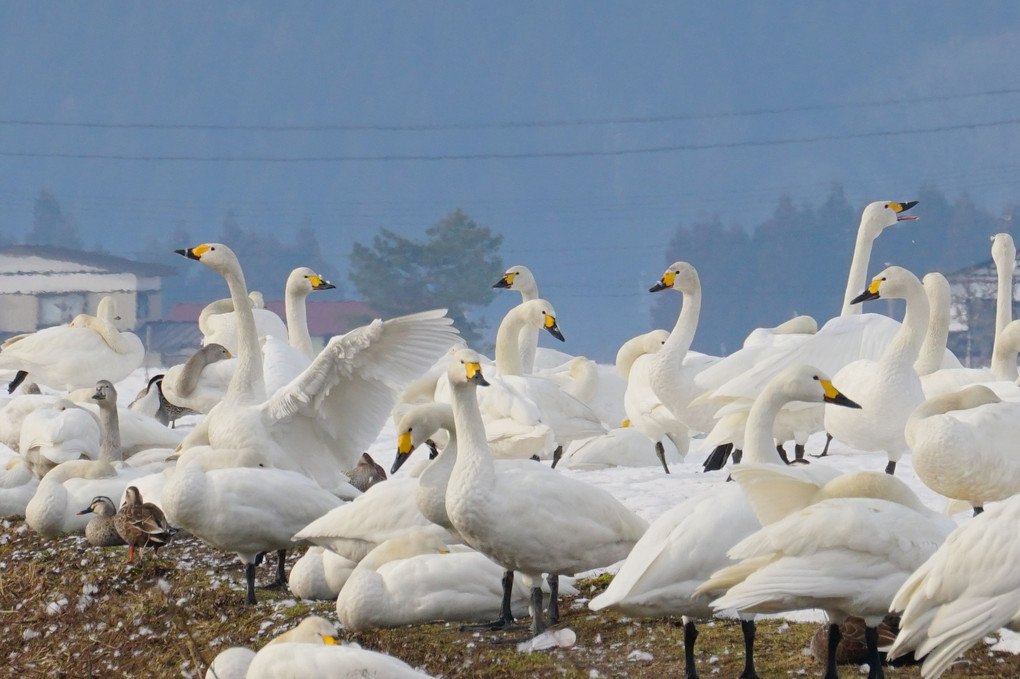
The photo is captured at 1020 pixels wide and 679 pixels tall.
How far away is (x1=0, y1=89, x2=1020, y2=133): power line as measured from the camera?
147625 millimetres

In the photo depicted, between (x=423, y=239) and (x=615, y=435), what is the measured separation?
140873 millimetres

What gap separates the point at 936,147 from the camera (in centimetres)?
15388

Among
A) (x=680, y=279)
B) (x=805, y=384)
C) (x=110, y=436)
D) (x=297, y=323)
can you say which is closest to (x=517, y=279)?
(x=297, y=323)

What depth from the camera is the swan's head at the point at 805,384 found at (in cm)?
512

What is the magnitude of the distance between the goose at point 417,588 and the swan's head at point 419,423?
41 centimetres

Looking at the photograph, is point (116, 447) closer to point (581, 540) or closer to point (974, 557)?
point (581, 540)

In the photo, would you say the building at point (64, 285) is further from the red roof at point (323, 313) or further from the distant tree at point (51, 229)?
the distant tree at point (51, 229)

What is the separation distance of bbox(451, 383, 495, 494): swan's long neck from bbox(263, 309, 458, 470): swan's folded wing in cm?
138

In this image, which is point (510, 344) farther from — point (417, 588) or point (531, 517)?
point (531, 517)

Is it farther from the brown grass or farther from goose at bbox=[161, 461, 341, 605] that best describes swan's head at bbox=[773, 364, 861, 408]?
goose at bbox=[161, 461, 341, 605]

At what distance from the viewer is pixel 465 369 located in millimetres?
4762

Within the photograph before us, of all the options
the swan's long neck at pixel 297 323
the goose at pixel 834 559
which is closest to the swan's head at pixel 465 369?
the goose at pixel 834 559

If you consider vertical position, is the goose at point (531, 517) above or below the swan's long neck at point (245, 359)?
below

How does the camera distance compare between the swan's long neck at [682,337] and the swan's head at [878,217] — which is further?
the swan's head at [878,217]
